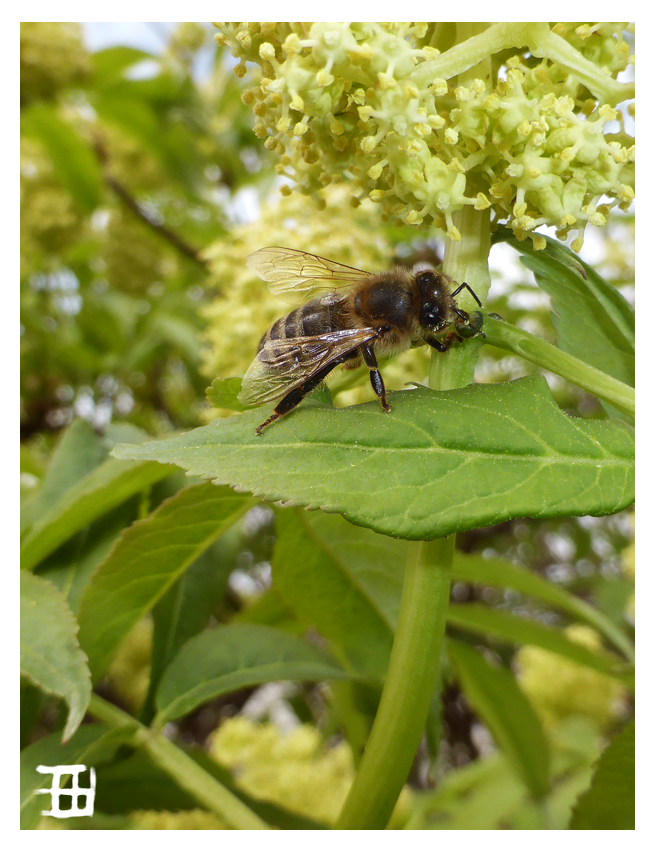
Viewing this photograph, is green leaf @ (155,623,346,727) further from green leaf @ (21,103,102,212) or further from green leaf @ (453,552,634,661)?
green leaf @ (21,103,102,212)

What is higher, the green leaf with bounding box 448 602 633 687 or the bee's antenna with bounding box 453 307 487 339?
the bee's antenna with bounding box 453 307 487 339

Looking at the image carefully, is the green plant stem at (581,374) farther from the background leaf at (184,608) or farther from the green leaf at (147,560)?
the background leaf at (184,608)

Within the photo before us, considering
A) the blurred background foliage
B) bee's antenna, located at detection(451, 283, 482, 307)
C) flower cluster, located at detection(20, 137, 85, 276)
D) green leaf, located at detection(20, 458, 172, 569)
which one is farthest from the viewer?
flower cluster, located at detection(20, 137, 85, 276)

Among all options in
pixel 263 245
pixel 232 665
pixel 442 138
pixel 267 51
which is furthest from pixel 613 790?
pixel 263 245

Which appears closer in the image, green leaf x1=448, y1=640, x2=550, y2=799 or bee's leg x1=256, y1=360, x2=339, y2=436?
bee's leg x1=256, y1=360, x2=339, y2=436

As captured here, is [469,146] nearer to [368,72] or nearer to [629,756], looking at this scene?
[368,72]

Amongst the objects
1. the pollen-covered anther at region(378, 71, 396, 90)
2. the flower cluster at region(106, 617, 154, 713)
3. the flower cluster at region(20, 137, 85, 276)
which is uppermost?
the flower cluster at region(20, 137, 85, 276)

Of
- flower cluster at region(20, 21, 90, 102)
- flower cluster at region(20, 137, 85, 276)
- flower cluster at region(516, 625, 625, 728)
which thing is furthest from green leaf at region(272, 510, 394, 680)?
flower cluster at region(20, 21, 90, 102)
